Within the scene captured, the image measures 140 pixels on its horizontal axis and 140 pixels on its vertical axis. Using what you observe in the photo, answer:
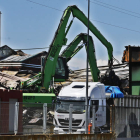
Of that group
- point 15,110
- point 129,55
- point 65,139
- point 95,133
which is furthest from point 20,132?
point 129,55

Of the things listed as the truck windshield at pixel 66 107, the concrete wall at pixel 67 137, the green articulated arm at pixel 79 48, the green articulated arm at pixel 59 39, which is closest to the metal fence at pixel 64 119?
the truck windshield at pixel 66 107

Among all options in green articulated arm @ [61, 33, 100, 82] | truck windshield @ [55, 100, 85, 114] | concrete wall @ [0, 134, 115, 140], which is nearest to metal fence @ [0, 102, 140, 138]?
truck windshield @ [55, 100, 85, 114]

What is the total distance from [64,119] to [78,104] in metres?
1.95

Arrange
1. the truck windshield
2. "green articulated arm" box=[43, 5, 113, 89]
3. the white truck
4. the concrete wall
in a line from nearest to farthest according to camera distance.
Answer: the concrete wall → the white truck → the truck windshield → "green articulated arm" box=[43, 5, 113, 89]

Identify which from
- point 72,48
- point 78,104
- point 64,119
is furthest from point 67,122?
point 72,48

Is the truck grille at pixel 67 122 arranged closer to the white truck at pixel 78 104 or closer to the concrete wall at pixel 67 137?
the white truck at pixel 78 104

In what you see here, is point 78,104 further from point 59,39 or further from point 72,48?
point 72,48

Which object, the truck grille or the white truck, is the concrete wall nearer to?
the white truck

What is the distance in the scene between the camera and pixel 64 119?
80.9ft

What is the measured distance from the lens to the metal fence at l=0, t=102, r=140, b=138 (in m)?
18.5

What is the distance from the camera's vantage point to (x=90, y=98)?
26.0 m

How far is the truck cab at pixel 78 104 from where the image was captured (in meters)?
23.5

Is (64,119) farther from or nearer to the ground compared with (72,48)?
nearer to the ground

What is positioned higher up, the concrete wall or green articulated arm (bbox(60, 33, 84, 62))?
green articulated arm (bbox(60, 33, 84, 62))
